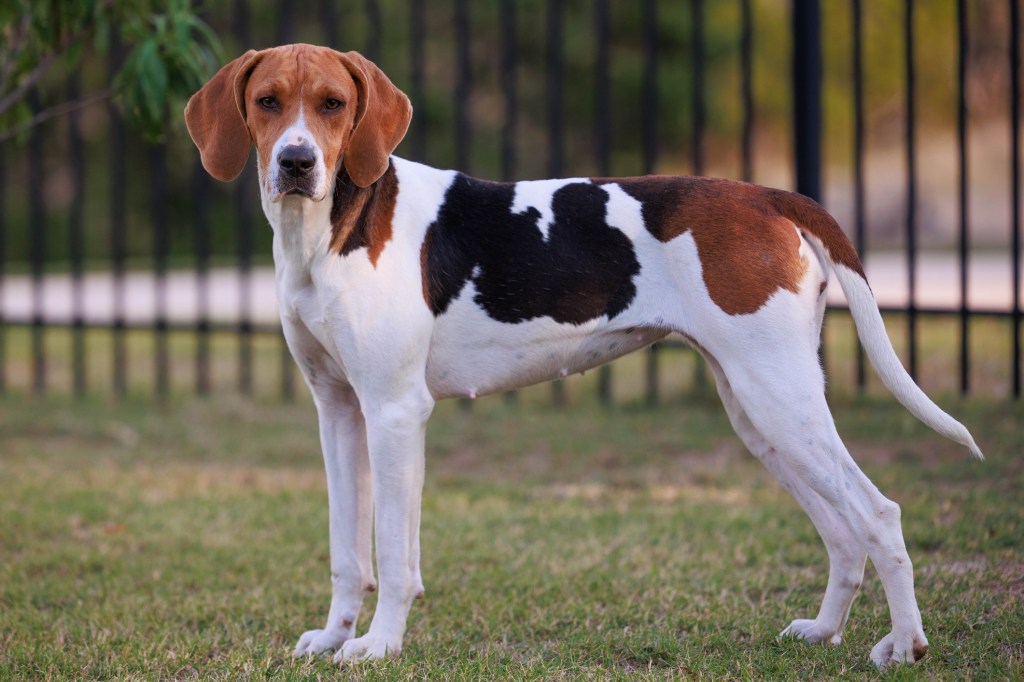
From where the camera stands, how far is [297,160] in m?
3.26

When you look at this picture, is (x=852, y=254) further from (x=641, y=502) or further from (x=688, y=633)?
(x=641, y=502)

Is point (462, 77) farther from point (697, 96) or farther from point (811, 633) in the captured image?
point (811, 633)

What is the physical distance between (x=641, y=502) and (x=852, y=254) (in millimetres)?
2497

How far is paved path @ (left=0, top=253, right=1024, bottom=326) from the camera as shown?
1189 cm

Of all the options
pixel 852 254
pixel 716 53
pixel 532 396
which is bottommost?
pixel 532 396

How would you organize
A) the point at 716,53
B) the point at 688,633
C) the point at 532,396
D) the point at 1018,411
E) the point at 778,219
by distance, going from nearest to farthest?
the point at 778,219 → the point at 688,633 → the point at 1018,411 → the point at 532,396 → the point at 716,53

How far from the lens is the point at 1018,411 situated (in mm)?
6918

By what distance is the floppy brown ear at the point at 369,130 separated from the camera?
3.46m

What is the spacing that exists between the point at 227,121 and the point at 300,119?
290mm

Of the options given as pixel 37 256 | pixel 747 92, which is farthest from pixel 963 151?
pixel 37 256

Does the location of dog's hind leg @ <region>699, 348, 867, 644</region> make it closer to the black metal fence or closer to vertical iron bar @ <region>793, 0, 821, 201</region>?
vertical iron bar @ <region>793, 0, 821, 201</region>

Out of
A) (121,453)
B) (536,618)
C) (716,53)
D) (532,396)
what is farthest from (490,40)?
(536,618)

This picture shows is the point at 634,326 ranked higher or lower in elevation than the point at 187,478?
higher

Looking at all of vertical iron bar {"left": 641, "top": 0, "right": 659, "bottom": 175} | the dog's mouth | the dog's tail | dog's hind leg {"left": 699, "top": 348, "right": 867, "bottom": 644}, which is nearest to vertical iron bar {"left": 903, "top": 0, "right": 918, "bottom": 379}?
vertical iron bar {"left": 641, "top": 0, "right": 659, "bottom": 175}
